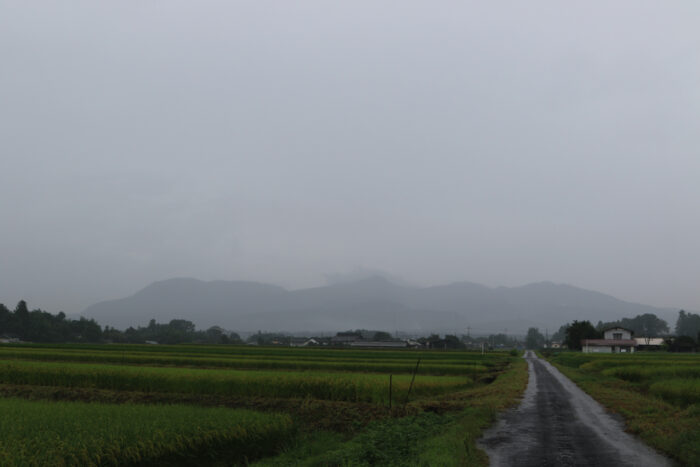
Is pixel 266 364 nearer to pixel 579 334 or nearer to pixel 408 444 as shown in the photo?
pixel 408 444

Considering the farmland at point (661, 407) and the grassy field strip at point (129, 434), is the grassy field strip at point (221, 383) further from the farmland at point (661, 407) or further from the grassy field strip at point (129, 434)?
the farmland at point (661, 407)

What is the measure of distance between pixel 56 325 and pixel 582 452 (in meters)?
169

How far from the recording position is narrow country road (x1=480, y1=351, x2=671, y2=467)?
14.1 meters

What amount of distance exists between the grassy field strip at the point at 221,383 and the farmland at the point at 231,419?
6cm

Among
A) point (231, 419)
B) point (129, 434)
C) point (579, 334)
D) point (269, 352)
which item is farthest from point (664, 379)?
point (579, 334)

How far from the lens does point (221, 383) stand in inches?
1081

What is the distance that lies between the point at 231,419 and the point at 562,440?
11020 mm

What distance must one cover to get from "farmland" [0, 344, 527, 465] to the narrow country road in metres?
0.86

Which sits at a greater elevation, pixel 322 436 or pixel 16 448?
pixel 16 448

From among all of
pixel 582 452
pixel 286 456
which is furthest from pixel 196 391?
pixel 582 452

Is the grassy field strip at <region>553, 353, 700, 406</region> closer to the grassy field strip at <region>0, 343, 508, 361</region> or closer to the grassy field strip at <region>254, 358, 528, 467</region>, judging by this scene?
the grassy field strip at <region>254, 358, 528, 467</region>

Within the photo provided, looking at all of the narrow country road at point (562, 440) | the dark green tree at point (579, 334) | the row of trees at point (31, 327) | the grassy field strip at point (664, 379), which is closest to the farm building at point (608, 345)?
the dark green tree at point (579, 334)

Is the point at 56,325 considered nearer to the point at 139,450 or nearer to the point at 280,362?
the point at 280,362

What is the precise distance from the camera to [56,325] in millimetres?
153125
